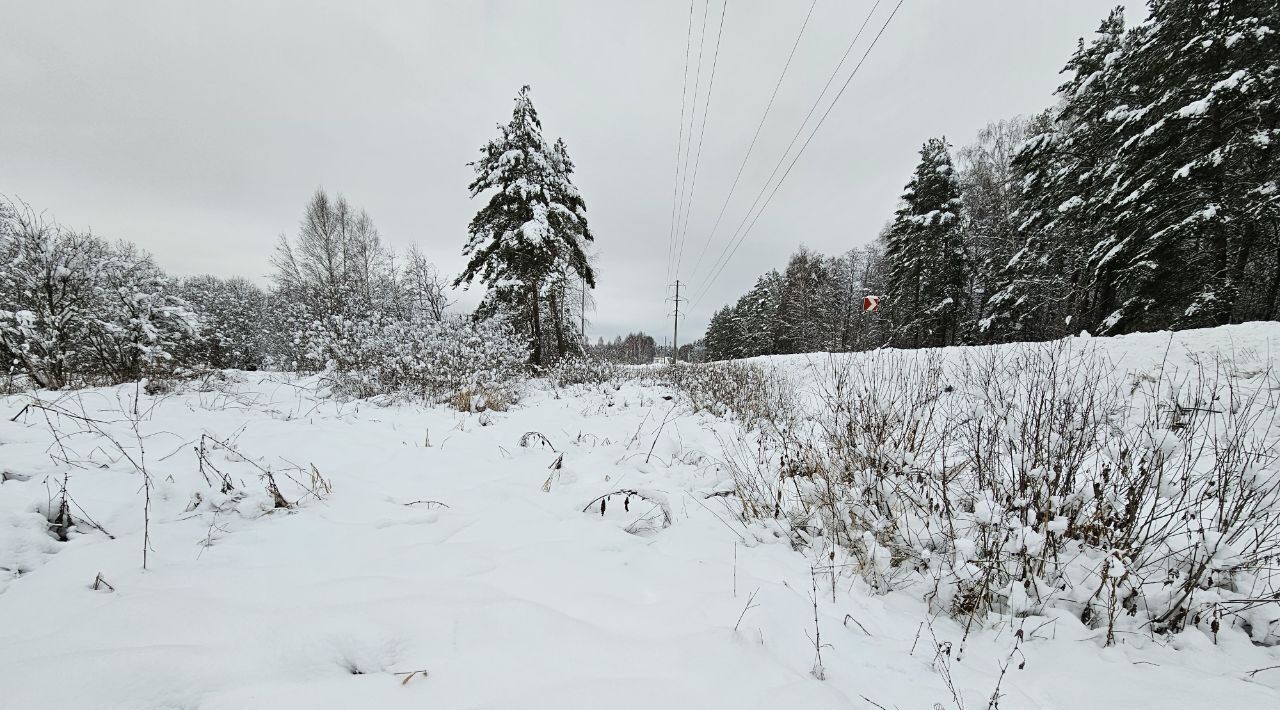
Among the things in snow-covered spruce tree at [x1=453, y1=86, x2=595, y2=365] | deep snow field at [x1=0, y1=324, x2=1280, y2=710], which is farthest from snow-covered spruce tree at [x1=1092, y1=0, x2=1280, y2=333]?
snow-covered spruce tree at [x1=453, y1=86, x2=595, y2=365]

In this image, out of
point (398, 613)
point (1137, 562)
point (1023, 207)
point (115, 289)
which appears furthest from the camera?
point (1023, 207)

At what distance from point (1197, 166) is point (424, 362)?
16.7 m

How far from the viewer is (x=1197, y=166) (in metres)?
8.51

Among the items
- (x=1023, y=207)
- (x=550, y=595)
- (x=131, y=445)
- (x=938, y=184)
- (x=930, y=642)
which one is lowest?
(x=930, y=642)

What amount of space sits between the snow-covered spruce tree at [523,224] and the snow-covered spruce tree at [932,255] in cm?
1322

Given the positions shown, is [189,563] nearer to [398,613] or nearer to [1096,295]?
[398,613]

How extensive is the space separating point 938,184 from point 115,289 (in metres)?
27.6

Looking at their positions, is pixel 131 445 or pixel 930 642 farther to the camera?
pixel 131 445

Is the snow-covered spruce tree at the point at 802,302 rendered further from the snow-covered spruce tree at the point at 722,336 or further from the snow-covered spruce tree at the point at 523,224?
the snow-covered spruce tree at the point at 523,224

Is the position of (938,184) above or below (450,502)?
above

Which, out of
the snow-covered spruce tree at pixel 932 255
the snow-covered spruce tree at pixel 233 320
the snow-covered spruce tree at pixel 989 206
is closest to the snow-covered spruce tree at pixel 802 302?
the snow-covered spruce tree at pixel 932 255

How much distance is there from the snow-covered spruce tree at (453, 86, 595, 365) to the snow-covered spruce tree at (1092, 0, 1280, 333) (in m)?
14.6

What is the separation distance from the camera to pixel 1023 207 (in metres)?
14.7

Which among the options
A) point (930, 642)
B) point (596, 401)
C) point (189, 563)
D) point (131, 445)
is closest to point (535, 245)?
point (596, 401)
